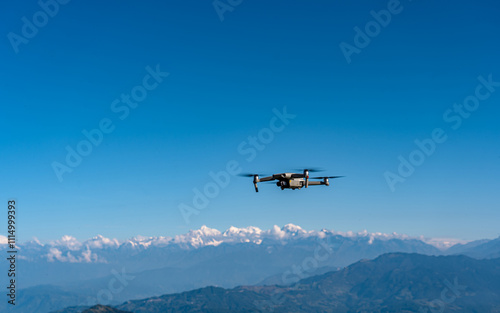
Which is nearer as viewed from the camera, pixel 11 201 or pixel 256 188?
pixel 256 188

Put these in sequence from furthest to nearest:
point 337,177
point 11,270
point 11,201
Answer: point 11,270, point 11,201, point 337,177

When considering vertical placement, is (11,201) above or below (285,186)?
above

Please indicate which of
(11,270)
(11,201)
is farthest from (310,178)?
(11,270)

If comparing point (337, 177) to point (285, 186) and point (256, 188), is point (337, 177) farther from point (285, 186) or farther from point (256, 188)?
point (256, 188)

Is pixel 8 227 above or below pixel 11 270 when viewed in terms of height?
above

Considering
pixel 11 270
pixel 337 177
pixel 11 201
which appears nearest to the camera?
pixel 337 177

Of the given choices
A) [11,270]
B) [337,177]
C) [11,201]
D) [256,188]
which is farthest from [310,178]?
[11,270]

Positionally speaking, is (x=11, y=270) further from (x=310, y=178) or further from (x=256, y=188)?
(x=310, y=178)

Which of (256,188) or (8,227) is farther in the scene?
(8,227)
